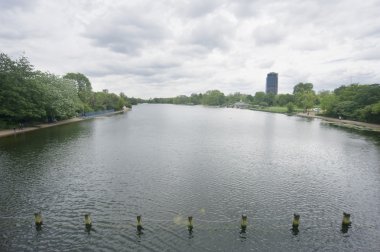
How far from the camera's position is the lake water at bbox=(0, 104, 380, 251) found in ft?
61.7

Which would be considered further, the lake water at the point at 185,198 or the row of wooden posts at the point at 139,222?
the row of wooden posts at the point at 139,222

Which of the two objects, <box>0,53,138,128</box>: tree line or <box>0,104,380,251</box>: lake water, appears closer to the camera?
<box>0,104,380,251</box>: lake water

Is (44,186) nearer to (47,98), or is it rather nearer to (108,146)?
(108,146)

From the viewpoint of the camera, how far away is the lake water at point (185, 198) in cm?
1880

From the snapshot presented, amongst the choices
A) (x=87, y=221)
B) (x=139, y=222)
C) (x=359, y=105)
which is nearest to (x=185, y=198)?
(x=139, y=222)

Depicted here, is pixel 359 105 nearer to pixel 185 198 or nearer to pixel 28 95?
pixel 185 198

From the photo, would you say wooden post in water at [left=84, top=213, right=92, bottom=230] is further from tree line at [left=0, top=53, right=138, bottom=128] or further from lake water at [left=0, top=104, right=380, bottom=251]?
tree line at [left=0, top=53, right=138, bottom=128]

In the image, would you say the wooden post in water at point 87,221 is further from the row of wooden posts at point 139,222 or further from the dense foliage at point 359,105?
the dense foliage at point 359,105

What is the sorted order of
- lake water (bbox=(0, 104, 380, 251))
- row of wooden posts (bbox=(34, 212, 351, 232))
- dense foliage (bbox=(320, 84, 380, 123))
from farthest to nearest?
dense foliage (bbox=(320, 84, 380, 123)) < row of wooden posts (bbox=(34, 212, 351, 232)) < lake water (bbox=(0, 104, 380, 251))

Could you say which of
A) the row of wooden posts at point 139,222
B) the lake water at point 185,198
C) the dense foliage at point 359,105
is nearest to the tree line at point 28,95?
the lake water at point 185,198

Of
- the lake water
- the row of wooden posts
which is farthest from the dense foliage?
the row of wooden posts

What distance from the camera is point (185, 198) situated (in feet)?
84.3

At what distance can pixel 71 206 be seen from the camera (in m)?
23.6

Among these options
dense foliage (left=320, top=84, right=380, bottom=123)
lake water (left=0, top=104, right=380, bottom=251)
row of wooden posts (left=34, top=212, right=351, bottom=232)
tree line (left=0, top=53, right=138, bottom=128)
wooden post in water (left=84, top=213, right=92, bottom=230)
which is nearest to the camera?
lake water (left=0, top=104, right=380, bottom=251)
